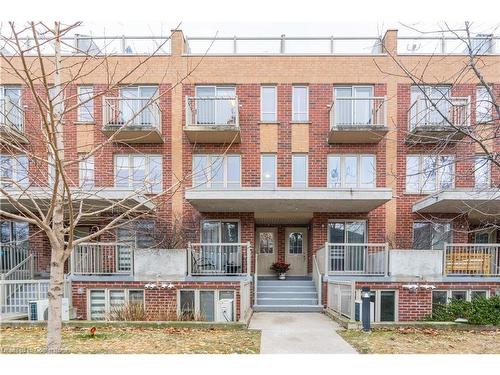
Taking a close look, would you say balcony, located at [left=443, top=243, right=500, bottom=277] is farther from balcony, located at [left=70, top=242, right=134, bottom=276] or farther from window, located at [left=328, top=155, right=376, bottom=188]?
balcony, located at [left=70, top=242, right=134, bottom=276]

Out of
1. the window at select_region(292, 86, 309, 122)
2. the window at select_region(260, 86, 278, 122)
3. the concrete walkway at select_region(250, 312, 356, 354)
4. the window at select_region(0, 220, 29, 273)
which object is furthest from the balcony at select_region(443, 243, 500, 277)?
the window at select_region(0, 220, 29, 273)

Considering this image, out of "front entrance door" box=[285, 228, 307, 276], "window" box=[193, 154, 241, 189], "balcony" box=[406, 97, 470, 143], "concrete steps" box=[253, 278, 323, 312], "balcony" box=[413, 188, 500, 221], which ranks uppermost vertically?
"balcony" box=[406, 97, 470, 143]

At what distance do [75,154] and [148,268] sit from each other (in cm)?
588

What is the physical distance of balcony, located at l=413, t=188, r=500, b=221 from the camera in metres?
9.73

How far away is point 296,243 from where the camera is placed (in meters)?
14.7

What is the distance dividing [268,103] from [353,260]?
23.3 ft

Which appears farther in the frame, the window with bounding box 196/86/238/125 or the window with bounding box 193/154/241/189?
the window with bounding box 193/154/241/189

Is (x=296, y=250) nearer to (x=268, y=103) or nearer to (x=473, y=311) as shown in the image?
(x=268, y=103)

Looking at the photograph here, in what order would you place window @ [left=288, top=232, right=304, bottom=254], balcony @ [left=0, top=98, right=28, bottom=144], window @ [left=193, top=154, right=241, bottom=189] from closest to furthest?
balcony @ [left=0, top=98, right=28, bottom=144] < window @ [left=193, top=154, right=241, bottom=189] < window @ [left=288, top=232, right=304, bottom=254]

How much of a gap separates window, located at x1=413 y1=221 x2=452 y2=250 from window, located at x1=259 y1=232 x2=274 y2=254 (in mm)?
5698

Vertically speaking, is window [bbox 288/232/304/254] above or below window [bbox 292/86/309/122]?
below

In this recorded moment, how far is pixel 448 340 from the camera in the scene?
734cm

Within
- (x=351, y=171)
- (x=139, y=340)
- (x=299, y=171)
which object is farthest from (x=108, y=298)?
(x=351, y=171)

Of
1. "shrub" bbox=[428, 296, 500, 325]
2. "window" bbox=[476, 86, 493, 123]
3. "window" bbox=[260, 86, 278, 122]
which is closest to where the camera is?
"window" bbox=[476, 86, 493, 123]
